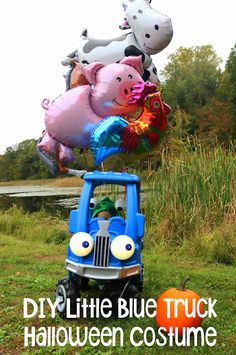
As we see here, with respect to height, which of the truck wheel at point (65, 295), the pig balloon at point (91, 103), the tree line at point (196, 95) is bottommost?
the truck wheel at point (65, 295)

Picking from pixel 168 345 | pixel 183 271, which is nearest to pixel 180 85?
pixel 183 271

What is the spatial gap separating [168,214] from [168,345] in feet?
13.1

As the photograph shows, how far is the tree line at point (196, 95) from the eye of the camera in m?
25.6

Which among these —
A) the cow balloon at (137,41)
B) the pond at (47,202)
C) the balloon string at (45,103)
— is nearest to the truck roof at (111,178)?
the balloon string at (45,103)

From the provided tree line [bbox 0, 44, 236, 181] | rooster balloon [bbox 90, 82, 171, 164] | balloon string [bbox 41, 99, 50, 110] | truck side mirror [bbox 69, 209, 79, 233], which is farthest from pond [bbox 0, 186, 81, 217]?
truck side mirror [bbox 69, 209, 79, 233]

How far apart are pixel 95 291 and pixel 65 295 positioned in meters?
0.74

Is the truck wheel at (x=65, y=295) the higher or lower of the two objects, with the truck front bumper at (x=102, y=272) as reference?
lower

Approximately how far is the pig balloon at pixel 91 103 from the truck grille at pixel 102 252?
1836mm

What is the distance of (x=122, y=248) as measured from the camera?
11.4 ft

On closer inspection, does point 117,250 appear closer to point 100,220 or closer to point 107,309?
point 100,220

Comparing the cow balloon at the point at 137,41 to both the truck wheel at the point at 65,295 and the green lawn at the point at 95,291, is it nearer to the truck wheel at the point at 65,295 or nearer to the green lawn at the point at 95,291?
the green lawn at the point at 95,291

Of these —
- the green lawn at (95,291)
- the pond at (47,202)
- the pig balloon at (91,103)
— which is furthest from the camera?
the pond at (47,202)

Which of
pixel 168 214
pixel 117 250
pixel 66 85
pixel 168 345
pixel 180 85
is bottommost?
pixel 168 345

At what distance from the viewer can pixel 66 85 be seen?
6180 mm
